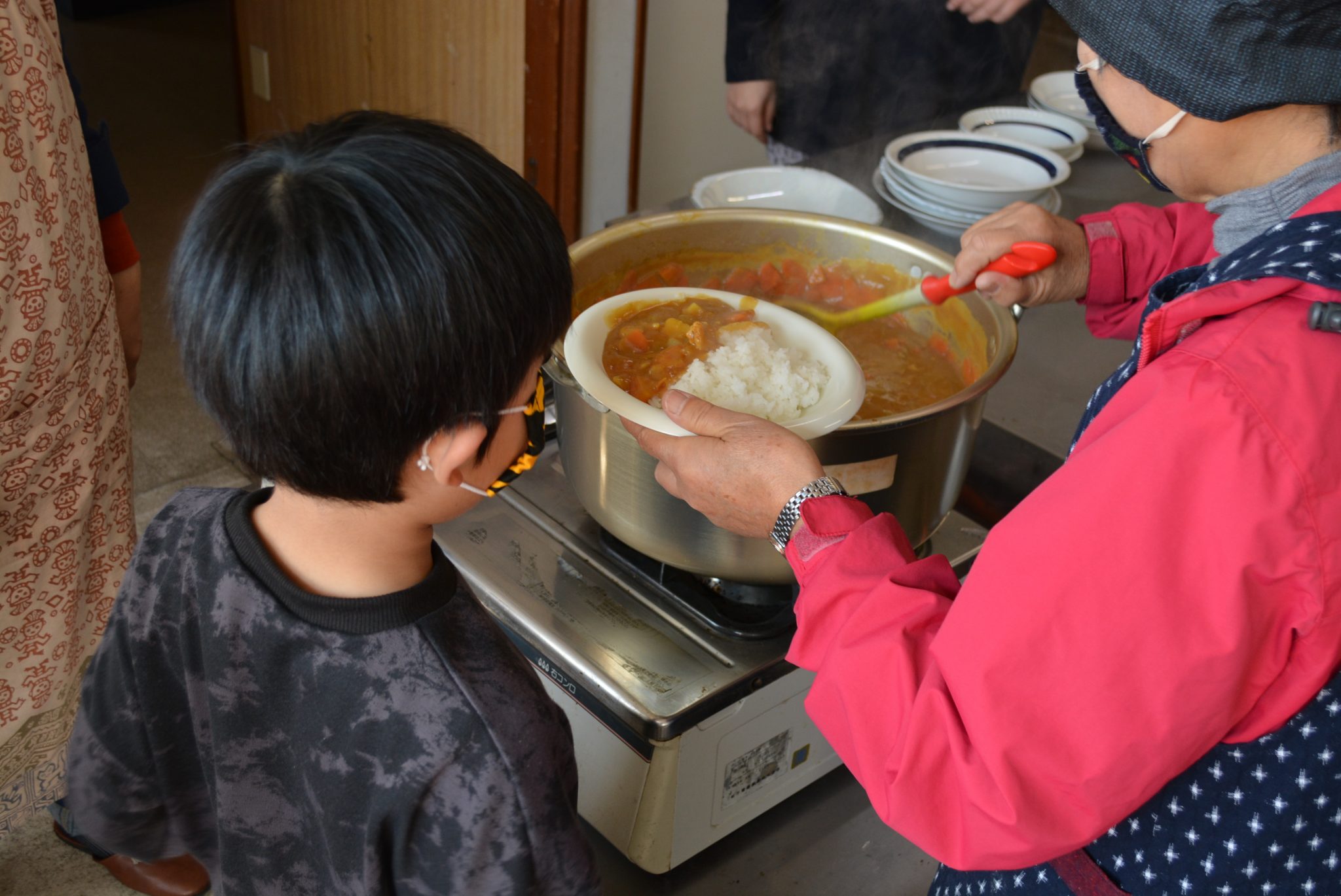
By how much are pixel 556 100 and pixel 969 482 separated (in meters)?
1.98

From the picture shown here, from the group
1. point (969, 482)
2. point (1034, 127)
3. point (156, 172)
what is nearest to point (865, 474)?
point (969, 482)

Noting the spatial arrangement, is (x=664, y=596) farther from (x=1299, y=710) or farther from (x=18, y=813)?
(x=18, y=813)

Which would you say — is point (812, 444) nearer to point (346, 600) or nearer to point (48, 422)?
point (346, 600)

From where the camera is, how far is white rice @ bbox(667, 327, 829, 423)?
1062 mm

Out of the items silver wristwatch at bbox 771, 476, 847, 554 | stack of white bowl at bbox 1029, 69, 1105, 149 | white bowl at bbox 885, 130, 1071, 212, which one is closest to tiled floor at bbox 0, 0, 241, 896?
silver wristwatch at bbox 771, 476, 847, 554

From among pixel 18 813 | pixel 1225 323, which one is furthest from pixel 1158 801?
pixel 18 813

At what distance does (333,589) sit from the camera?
0.85m

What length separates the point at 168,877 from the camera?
1.48m

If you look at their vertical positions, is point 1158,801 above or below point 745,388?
below

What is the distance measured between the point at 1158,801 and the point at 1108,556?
0.27 m

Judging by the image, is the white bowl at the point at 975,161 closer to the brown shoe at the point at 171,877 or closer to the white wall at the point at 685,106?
the white wall at the point at 685,106

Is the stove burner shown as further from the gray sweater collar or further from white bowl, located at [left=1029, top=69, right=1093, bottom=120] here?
white bowl, located at [left=1029, top=69, right=1093, bottom=120]

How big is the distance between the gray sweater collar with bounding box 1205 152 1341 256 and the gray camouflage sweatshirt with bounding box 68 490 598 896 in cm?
67

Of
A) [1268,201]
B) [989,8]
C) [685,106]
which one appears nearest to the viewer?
[1268,201]
